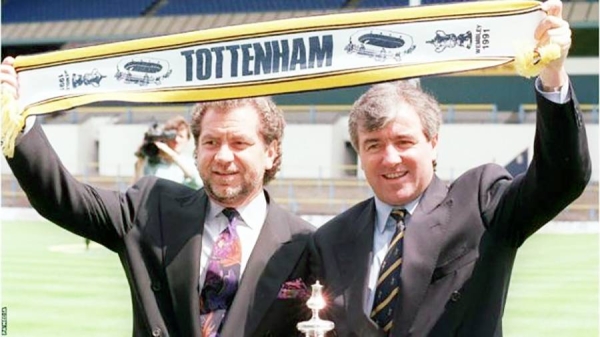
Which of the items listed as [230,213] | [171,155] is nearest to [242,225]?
[230,213]

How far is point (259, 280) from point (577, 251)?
1248 cm

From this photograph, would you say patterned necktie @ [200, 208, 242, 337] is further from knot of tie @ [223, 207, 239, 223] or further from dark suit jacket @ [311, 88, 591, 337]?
dark suit jacket @ [311, 88, 591, 337]

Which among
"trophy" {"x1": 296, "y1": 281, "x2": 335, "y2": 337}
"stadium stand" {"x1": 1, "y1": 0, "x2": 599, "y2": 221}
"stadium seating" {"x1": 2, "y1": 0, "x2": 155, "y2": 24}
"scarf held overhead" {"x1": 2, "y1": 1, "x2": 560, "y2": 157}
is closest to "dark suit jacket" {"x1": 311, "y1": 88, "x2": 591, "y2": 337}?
"trophy" {"x1": 296, "y1": 281, "x2": 335, "y2": 337}

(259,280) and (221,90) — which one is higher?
(221,90)

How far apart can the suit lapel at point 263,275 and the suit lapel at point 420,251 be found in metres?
0.38

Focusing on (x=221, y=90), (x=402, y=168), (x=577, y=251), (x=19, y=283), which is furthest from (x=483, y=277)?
(x=577, y=251)

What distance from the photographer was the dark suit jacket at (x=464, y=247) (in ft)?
8.50

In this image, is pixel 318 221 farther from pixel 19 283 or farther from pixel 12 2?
pixel 12 2

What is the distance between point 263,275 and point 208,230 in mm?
219

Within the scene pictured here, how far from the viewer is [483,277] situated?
8.83 ft

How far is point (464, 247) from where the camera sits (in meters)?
2.73

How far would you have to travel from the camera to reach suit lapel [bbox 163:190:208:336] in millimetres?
2840

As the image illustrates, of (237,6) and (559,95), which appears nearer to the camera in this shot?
(559,95)

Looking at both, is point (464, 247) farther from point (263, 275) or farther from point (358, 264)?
point (263, 275)
